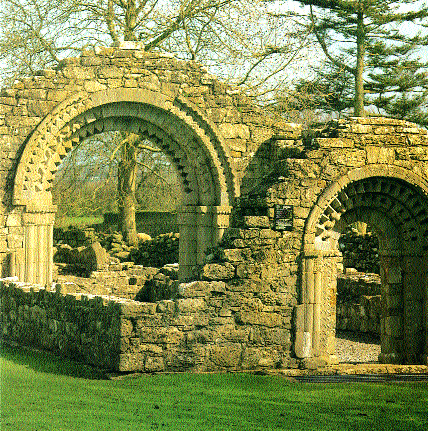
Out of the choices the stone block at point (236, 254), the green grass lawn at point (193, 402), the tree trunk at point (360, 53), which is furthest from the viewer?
the tree trunk at point (360, 53)

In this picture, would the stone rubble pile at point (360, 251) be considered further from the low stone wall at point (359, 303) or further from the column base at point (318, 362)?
the column base at point (318, 362)

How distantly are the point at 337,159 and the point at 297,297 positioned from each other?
168 cm

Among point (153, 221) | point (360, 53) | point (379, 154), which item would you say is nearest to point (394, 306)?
point (379, 154)

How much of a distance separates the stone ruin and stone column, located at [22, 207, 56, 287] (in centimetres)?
2

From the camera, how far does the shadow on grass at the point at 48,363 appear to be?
8.34 metres

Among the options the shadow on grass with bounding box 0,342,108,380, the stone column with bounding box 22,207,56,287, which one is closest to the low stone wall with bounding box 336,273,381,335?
the stone column with bounding box 22,207,56,287

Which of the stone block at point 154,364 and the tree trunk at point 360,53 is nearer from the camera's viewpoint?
the stone block at point 154,364

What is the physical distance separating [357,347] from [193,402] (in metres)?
6.88

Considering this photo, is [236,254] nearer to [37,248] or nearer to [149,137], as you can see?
[37,248]

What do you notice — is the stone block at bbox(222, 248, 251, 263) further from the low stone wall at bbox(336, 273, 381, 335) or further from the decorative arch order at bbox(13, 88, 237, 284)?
the low stone wall at bbox(336, 273, 381, 335)

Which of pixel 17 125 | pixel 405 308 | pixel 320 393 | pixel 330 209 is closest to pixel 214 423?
pixel 320 393

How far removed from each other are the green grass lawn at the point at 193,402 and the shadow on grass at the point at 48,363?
1 centimetres

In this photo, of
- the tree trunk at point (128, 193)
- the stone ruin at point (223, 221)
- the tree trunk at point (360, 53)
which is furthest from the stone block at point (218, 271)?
the tree trunk at point (360, 53)

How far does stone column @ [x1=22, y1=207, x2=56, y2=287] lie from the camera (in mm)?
12613
